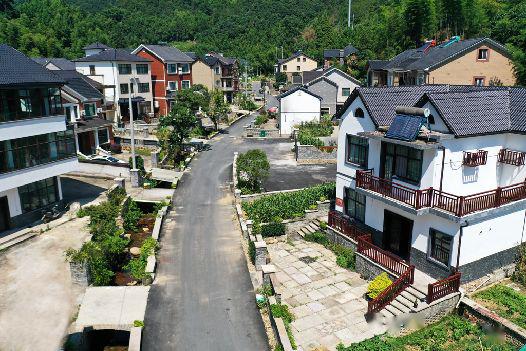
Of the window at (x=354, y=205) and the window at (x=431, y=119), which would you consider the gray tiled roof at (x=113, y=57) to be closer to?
the window at (x=354, y=205)

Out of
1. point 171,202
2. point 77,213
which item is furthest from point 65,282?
point 171,202

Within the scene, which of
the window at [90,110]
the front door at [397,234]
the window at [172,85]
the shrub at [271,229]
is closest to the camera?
the front door at [397,234]

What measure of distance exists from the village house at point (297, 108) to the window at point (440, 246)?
37.2 m

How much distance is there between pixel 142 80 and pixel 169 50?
1040 cm

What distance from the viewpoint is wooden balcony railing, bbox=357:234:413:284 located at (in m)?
19.3

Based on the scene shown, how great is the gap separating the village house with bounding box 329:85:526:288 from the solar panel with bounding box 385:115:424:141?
50mm

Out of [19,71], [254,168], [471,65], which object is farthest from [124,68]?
[471,65]

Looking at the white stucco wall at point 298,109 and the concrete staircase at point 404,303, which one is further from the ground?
the white stucco wall at point 298,109

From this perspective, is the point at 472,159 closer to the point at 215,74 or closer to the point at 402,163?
the point at 402,163

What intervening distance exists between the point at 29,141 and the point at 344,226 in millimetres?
19530

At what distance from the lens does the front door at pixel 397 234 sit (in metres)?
20.7

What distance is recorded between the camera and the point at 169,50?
69375 mm

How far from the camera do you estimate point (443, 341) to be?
53.1ft

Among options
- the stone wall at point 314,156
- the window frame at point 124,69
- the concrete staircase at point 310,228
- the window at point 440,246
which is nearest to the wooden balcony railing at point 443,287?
the window at point 440,246
